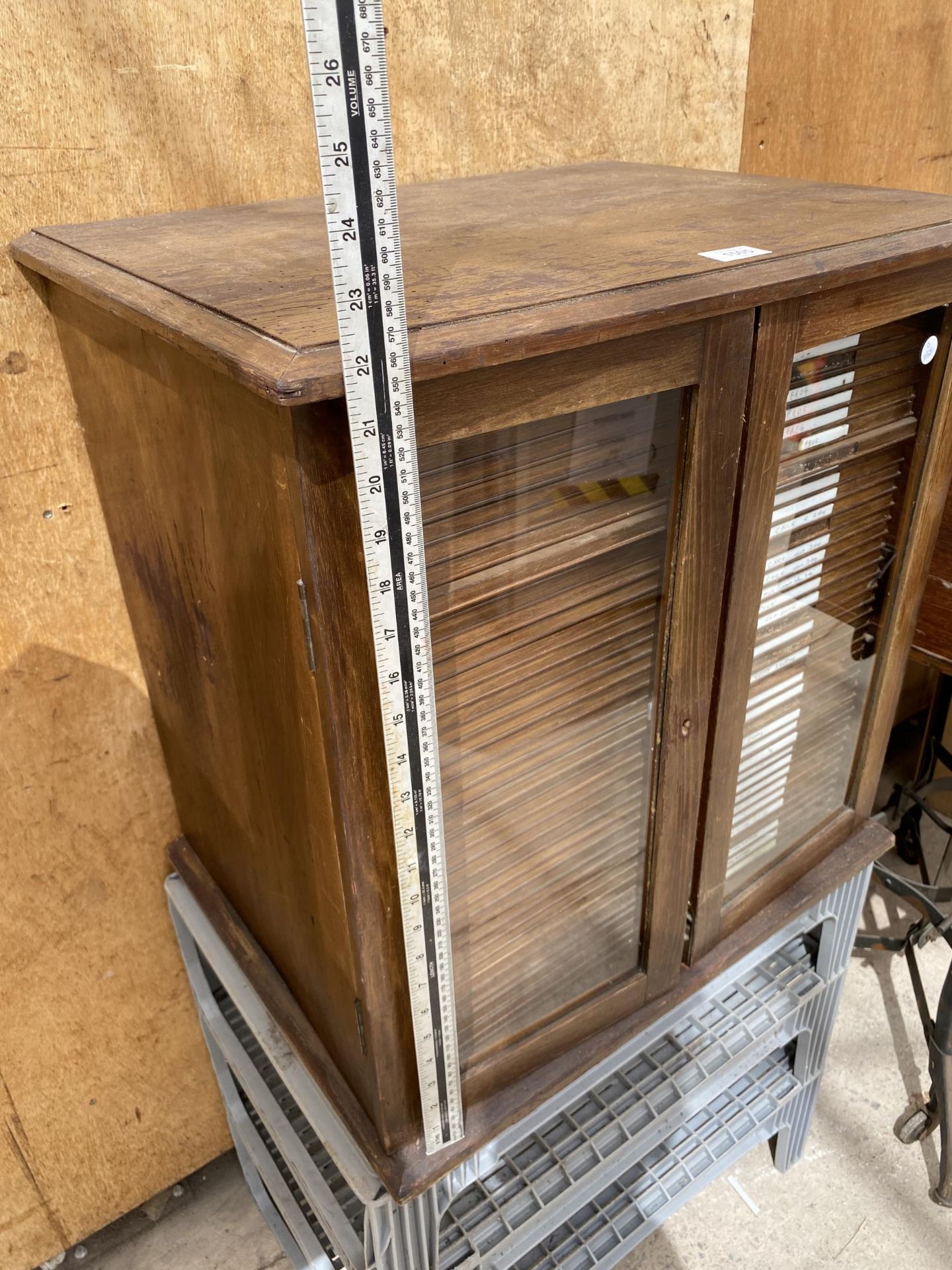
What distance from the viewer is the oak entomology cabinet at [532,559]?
753mm

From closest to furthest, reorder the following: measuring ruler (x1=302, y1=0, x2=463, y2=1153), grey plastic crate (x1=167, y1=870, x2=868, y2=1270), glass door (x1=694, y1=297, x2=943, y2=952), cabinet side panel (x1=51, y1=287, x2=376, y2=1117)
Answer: measuring ruler (x1=302, y1=0, x2=463, y2=1153)
cabinet side panel (x1=51, y1=287, x2=376, y2=1117)
glass door (x1=694, y1=297, x2=943, y2=952)
grey plastic crate (x1=167, y1=870, x2=868, y2=1270)

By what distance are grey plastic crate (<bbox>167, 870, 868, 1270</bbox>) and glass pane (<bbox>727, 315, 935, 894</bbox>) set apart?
10.3 inches

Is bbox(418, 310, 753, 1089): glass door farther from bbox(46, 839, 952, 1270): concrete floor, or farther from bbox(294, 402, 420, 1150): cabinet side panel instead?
bbox(46, 839, 952, 1270): concrete floor

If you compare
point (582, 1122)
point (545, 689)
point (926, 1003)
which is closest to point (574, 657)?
point (545, 689)

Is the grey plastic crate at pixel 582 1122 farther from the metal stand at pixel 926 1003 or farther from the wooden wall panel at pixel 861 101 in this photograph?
the wooden wall panel at pixel 861 101

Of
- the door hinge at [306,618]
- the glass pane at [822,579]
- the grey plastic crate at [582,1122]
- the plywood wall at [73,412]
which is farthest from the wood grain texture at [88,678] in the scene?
the glass pane at [822,579]

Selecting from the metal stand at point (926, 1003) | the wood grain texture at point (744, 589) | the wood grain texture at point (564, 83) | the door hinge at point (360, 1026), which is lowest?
the metal stand at point (926, 1003)

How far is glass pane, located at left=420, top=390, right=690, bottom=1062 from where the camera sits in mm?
856

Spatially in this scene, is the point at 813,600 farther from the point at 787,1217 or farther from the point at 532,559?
the point at 787,1217

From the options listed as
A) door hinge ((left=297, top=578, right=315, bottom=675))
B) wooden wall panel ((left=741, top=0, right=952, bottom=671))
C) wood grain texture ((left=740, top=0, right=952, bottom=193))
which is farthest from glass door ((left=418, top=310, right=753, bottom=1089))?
wood grain texture ((left=740, top=0, right=952, bottom=193))

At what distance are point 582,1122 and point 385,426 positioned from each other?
130cm

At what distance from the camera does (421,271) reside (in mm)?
838

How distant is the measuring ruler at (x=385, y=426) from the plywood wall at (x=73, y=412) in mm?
689

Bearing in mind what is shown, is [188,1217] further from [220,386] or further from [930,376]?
[930,376]
